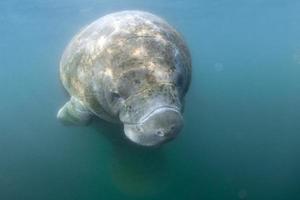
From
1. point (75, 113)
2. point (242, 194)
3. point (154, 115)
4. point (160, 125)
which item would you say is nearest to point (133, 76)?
point (154, 115)

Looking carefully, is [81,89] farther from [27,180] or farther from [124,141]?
[27,180]

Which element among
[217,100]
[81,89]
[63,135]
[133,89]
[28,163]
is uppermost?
[217,100]

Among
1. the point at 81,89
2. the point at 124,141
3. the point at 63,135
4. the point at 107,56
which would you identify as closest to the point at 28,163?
the point at 63,135

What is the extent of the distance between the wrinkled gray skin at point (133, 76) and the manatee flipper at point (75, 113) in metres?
0.02

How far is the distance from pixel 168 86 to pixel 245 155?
6.75 meters

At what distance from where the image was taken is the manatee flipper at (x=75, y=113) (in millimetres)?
6152

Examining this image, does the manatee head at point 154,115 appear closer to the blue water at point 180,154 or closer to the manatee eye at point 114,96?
the manatee eye at point 114,96

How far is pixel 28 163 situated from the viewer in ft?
35.4

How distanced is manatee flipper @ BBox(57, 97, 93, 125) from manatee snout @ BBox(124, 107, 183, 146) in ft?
6.30

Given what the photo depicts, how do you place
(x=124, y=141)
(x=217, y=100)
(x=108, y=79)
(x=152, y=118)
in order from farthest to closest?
(x=217, y=100) < (x=124, y=141) < (x=108, y=79) < (x=152, y=118)

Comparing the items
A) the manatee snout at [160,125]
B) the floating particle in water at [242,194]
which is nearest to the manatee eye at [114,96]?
the manatee snout at [160,125]

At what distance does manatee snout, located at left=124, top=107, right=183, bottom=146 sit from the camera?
4211 mm

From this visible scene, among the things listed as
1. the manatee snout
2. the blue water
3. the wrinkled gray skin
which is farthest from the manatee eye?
the blue water

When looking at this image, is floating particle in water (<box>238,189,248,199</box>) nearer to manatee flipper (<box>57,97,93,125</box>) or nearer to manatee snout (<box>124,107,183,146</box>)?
manatee flipper (<box>57,97,93,125</box>)
